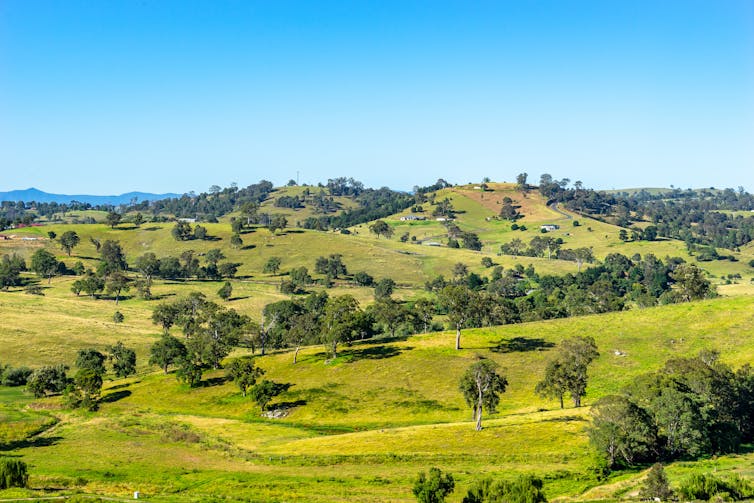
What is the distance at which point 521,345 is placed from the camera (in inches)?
4820

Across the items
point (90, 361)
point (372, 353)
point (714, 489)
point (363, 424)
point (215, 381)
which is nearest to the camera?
point (714, 489)

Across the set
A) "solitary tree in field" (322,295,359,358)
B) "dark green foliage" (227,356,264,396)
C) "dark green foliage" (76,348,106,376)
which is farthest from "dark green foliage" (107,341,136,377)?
"solitary tree in field" (322,295,359,358)

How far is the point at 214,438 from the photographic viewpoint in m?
84.5

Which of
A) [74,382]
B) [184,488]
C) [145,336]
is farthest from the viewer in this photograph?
[145,336]

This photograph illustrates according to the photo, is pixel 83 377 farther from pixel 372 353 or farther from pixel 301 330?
pixel 372 353

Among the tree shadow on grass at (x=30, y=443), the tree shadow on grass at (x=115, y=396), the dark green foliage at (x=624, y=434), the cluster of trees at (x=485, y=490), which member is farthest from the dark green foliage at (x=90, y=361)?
the dark green foliage at (x=624, y=434)

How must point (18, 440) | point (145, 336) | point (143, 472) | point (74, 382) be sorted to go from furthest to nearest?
point (145, 336)
point (74, 382)
point (18, 440)
point (143, 472)

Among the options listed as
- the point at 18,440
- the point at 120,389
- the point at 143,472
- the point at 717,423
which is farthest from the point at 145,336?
the point at 717,423

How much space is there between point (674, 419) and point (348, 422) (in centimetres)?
4577

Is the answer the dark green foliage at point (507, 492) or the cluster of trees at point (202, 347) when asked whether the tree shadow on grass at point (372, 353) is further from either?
the dark green foliage at point (507, 492)

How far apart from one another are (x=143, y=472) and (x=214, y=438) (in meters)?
16.0

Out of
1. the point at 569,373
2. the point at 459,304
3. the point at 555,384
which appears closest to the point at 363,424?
the point at 555,384

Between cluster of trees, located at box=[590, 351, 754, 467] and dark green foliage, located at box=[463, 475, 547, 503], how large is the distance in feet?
68.9

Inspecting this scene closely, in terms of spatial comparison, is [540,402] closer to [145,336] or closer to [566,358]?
[566,358]
